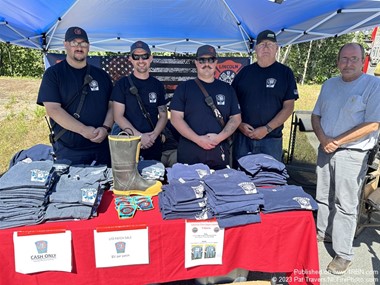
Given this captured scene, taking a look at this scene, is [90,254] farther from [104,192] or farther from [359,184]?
[359,184]

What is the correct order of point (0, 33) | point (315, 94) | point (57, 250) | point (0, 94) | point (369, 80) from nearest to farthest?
1. point (57, 250)
2. point (369, 80)
3. point (0, 33)
4. point (0, 94)
5. point (315, 94)

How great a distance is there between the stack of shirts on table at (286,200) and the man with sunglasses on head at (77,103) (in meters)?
1.50

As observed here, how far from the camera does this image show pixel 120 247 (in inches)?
57.3

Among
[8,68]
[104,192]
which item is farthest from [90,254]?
[8,68]

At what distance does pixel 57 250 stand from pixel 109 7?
353 centimetres

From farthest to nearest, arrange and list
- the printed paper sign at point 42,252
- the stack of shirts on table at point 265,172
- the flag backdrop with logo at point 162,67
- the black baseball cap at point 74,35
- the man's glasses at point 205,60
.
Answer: the flag backdrop with logo at point 162,67 → the black baseball cap at point 74,35 → the man's glasses at point 205,60 → the stack of shirts on table at point 265,172 → the printed paper sign at point 42,252

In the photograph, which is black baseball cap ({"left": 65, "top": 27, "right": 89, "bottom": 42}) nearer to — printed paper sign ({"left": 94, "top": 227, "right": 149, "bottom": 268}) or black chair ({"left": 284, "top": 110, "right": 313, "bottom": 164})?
printed paper sign ({"left": 94, "top": 227, "right": 149, "bottom": 268})

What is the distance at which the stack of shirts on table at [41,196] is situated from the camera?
143 centimetres

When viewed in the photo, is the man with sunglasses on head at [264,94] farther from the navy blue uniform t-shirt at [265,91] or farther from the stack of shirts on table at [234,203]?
the stack of shirts on table at [234,203]

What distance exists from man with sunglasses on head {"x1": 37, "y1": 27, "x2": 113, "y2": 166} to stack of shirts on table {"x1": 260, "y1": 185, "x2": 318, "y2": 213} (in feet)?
4.91

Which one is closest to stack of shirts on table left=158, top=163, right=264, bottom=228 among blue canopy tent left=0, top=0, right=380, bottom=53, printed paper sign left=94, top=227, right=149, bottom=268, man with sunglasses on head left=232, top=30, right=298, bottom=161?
printed paper sign left=94, top=227, right=149, bottom=268

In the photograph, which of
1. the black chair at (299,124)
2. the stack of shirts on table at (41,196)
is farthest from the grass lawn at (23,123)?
the stack of shirts on table at (41,196)

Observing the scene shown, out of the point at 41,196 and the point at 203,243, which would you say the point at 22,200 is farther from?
the point at 203,243

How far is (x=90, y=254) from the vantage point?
4.75 ft
